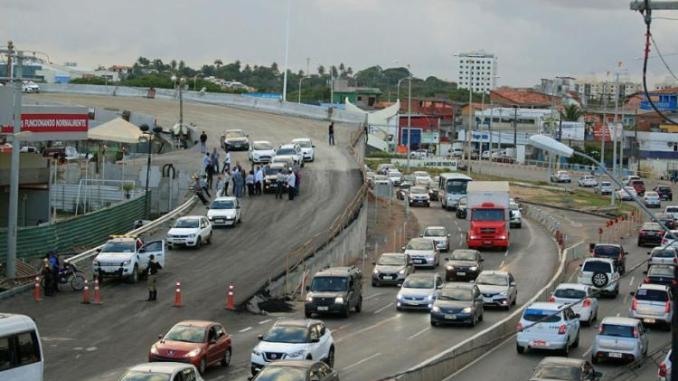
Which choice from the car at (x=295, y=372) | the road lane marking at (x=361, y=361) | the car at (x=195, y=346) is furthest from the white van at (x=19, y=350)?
the road lane marking at (x=361, y=361)

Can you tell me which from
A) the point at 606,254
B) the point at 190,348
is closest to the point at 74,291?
the point at 190,348

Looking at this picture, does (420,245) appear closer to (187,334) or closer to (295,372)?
(187,334)

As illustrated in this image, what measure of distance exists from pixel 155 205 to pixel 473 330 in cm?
2641

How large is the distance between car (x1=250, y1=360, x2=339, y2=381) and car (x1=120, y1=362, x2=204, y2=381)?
130 cm

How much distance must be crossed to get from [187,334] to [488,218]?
31.7 meters

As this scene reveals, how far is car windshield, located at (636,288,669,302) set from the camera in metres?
36.6

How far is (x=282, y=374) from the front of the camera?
70.4ft

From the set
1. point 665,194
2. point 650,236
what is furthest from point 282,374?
point 665,194

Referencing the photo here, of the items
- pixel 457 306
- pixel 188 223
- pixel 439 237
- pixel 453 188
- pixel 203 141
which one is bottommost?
pixel 457 306

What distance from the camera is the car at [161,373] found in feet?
69.4

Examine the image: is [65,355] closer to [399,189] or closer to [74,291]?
[74,291]

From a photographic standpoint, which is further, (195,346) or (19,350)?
(195,346)

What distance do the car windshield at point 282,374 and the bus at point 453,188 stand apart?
53.5 metres

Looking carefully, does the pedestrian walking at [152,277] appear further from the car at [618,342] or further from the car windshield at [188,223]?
the car at [618,342]
